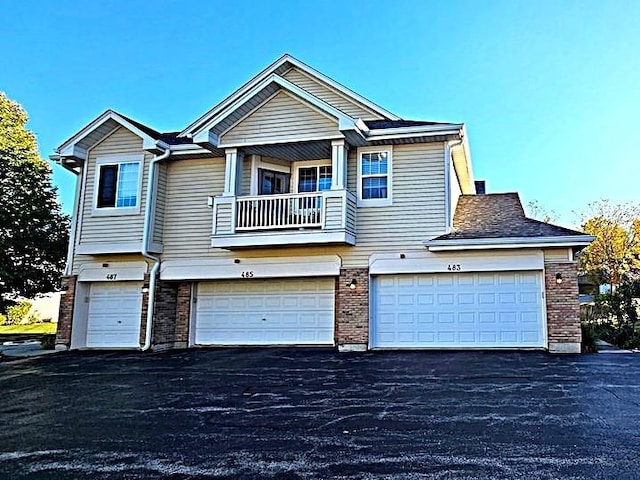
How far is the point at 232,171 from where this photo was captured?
1395 cm

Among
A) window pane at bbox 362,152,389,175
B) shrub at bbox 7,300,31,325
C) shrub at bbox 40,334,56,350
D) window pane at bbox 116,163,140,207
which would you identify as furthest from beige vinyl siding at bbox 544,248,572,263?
shrub at bbox 7,300,31,325

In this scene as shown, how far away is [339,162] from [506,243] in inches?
179

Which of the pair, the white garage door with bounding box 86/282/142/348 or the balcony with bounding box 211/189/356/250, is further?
the white garage door with bounding box 86/282/142/348

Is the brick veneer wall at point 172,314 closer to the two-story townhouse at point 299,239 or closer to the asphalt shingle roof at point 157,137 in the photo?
the two-story townhouse at point 299,239

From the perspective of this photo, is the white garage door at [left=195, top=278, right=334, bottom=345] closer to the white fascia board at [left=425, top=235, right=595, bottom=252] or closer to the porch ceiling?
the white fascia board at [left=425, top=235, right=595, bottom=252]

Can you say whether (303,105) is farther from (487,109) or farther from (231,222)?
(487,109)

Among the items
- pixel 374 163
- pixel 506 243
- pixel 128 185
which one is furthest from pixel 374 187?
pixel 128 185

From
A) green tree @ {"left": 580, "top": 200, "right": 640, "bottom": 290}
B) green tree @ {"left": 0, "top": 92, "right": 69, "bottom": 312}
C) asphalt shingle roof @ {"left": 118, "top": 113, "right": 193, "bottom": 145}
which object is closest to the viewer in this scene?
asphalt shingle roof @ {"left": 118, "top": 113, "right": 193, "bottom": 145}

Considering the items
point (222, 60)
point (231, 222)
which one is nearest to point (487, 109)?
point (222, 60)

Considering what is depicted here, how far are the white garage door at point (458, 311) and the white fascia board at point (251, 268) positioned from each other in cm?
147

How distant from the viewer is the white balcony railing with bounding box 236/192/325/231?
1312cm

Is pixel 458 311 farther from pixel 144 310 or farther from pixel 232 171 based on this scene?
pixel 144 310

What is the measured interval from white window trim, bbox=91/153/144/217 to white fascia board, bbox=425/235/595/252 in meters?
8.14

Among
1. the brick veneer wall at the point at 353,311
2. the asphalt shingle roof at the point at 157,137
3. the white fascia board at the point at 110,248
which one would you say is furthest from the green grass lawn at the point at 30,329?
the brick veneer wall at the point at 353,311
